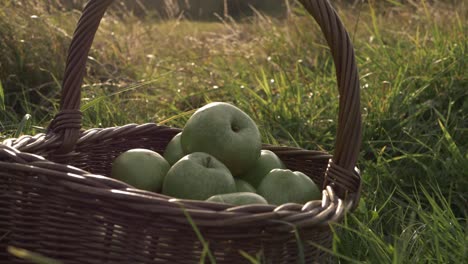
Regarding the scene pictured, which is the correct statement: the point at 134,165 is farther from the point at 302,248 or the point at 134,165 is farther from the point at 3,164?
the point at 302,248

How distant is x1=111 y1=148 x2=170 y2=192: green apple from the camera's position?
1.62 metres

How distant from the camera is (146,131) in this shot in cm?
194

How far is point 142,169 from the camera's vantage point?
1.63 metres

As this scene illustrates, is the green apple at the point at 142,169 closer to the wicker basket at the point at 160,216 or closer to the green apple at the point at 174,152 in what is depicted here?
the green apple at the point at 174,152

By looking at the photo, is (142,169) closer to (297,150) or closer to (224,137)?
(224,137)

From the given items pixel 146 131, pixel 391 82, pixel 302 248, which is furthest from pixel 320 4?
pixel 391 82

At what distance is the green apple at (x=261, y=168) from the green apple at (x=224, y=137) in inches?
1.2

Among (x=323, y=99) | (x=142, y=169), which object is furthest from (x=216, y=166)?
(x=323, y=99)

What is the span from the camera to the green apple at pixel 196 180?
1.49m

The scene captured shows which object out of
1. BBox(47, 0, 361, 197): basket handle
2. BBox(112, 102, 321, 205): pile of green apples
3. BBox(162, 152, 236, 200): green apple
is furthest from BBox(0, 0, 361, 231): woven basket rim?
BBox(162, 152, 236, 200): green apple

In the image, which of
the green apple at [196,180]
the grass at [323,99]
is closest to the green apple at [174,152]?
the green apple at [196,180]

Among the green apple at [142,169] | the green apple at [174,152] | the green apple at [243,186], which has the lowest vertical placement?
the green apple at [243,186]

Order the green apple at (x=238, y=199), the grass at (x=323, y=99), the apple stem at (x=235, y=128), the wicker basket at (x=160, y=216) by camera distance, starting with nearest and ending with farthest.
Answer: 1. the wicker basket at (x=160, y=216)
2. the green apple at (x=238, y=199)
3. the apple stem at (x=235, y=128)
4. the grass at (x=323, y=99)

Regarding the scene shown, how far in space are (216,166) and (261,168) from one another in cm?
21
